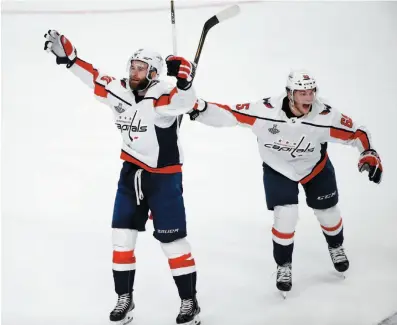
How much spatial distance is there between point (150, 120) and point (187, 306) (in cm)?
75

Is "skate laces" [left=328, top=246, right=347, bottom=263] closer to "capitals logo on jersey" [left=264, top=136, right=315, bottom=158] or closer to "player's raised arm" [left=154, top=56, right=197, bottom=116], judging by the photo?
"capitals logo on jersey" [left=264, top=136, right=315, bottom=158]

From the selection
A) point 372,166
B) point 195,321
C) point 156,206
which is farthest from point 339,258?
point 156,206

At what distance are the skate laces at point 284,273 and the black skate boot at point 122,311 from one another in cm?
68

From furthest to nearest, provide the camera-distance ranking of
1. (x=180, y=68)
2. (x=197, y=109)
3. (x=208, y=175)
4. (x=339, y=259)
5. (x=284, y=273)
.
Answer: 1. (x=208, y=175)
2. (x=339, y=259)
3. (x=284, y=273)
4. (x=197, y=109)
5. (x=180, y=68)

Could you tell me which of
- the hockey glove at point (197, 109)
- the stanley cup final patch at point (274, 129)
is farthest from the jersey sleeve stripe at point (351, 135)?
the hockey glove at point (197, 109)

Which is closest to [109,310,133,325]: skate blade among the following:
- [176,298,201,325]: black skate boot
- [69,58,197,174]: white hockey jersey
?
[176,298,201,325]: black skate boot

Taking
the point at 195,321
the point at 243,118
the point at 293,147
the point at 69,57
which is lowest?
the point at 195,321

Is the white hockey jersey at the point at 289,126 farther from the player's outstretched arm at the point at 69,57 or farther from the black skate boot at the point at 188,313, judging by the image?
the black skate boot at the point at 188,313

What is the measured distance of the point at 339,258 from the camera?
348cm

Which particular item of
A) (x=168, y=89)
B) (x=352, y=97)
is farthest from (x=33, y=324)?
(x=352, y=97)

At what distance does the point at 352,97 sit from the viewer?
534cm

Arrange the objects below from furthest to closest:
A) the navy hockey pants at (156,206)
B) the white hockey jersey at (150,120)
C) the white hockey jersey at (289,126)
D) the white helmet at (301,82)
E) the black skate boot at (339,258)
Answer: the black skate boot at (339,258), the white hockey jersey at (289,126), the white helmet at (301,82), the navy hockey pants at (156,206), the white hockey jersey at (150,120)

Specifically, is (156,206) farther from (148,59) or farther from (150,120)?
(148,59)

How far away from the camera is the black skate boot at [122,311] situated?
297cm
